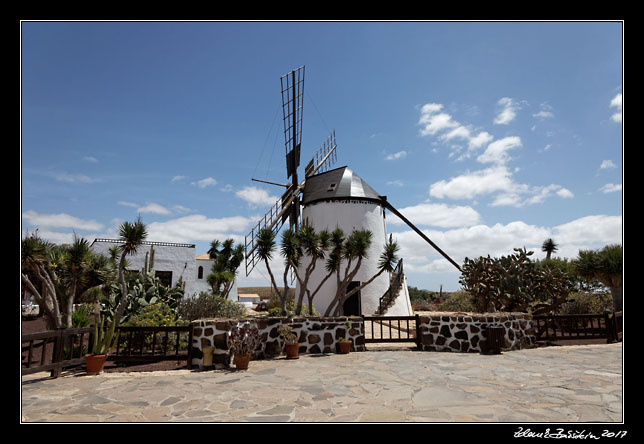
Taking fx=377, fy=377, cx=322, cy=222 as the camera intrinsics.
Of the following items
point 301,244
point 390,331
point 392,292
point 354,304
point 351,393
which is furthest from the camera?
point 392,292

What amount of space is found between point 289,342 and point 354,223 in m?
13.4

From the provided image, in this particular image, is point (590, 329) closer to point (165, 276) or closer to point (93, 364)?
point (93, 364)

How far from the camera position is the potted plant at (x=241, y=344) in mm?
8312

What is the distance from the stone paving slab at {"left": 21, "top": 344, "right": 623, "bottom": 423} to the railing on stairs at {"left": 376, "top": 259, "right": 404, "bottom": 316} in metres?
12.2

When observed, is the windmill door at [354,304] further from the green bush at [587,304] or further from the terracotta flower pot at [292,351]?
the terracotta flower pot at [292,351]

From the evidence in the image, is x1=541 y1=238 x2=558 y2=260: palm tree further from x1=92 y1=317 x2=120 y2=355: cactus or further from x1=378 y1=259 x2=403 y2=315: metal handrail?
x1=92 y1=317 x2=120 y2=355: cactus

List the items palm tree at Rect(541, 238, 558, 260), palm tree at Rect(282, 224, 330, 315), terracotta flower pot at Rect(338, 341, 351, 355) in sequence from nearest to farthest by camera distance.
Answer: terracotta flower pot at Rect(338, 341, 351, 355), palm tree at Rect(282, 224, 330, 315), palm tree at Rect(541, 238, 558, 260)

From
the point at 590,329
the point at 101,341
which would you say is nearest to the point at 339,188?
the point at 590,329

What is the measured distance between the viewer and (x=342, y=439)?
407 cm

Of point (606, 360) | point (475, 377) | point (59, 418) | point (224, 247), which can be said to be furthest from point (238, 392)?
point (224, 247)

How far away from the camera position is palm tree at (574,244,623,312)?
18219mm

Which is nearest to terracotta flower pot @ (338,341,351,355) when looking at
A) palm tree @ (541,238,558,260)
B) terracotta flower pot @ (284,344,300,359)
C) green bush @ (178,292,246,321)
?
terracotta flower pot @ (284,344,300,359)

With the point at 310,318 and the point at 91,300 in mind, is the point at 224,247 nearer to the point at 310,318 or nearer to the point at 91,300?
the point at 91,300

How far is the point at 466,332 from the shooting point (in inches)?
423
